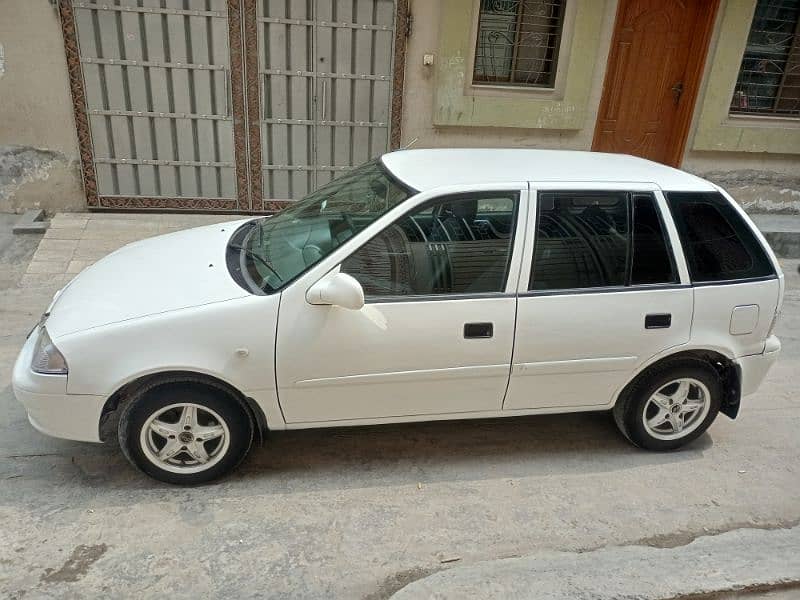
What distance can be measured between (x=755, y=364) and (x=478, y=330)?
172 cm

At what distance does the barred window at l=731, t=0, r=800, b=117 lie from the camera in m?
7.56

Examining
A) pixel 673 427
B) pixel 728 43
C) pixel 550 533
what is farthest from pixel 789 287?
pixel 550 533

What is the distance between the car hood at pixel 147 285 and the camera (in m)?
2.92

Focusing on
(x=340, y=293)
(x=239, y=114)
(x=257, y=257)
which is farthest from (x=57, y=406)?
(x=239, y=114)

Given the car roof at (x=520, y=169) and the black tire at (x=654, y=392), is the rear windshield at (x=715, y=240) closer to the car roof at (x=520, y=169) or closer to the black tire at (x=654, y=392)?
the car roof at (x=520, y=169)

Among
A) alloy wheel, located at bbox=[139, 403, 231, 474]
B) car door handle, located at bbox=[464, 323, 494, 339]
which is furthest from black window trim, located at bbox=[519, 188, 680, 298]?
alloy wheel, located at bbox=[139, 403, 231, 474]

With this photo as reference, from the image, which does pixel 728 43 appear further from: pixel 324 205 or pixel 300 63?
pixel 324 205

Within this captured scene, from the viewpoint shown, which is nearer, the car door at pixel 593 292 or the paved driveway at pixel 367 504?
the paved driveway at pixel 367 504

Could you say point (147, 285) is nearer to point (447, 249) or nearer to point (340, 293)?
point (340, 293)

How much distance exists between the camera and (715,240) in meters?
3.38

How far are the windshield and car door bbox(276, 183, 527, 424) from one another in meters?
0.16

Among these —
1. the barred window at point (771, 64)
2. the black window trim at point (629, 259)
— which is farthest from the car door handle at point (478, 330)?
the barred window at point (771, 64)

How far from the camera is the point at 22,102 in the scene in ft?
21.1

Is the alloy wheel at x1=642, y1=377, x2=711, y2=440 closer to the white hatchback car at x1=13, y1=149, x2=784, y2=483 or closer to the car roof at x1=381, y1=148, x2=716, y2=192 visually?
the white hatchback car at x1=13, y1=149, x2=784, y2=483
